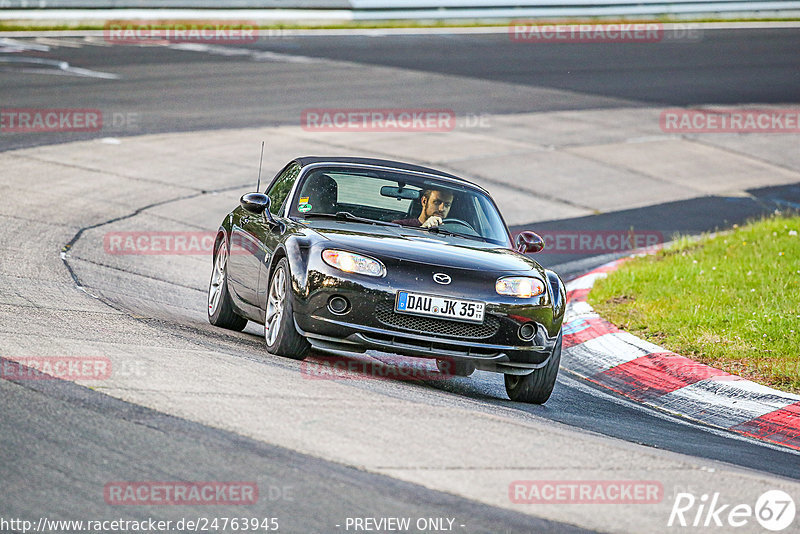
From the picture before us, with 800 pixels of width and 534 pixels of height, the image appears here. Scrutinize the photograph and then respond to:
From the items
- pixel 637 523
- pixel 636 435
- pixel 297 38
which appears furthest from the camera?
pixel 297 38

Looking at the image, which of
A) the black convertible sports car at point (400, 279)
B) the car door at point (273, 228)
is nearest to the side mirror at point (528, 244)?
the black convertible sports car at point (400, 279)

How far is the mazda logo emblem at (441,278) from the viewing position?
7.39 m

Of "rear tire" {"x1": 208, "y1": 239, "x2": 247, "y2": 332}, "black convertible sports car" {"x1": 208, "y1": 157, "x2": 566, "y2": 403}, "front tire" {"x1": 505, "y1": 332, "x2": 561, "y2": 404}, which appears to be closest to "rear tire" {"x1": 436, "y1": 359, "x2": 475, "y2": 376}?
"black convertible sports car" {"x1": 208, "y1": 157, "x2": 566, "y2": 403}

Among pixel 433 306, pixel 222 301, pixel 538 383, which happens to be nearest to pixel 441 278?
pixel 433 306

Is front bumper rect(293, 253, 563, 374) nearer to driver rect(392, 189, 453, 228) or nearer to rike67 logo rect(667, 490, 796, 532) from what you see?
driver rect(392, 189, 453, 228)

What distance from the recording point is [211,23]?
31.6 meters

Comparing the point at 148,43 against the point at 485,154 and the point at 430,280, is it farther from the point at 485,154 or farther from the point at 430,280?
the point at 430,280

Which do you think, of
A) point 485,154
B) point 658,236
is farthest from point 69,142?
point 658,236

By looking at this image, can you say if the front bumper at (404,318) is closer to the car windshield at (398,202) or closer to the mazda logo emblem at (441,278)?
the mazda logo emblem at (441,278)

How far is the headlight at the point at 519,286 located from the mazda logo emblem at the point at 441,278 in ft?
1.10

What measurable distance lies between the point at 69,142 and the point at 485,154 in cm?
660

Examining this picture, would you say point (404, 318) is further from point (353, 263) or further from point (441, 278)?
point (353, 263)

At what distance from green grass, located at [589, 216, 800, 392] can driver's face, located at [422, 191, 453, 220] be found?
7.50 feet

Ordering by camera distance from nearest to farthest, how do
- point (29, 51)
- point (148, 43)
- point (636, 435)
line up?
1. point (636, 435)
2. point (29, 51)
3. point (148, 43)
